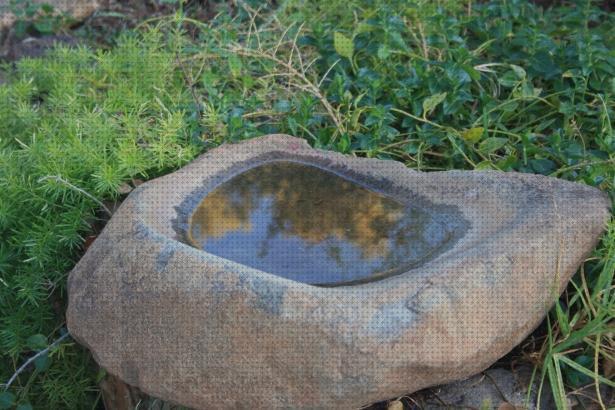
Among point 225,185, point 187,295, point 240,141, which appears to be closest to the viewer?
point 187,295

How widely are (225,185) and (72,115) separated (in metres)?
0.95

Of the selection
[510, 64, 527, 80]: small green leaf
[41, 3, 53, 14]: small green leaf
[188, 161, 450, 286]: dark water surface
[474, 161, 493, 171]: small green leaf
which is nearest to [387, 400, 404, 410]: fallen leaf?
[188, 161, 450, 286]: dark water surface

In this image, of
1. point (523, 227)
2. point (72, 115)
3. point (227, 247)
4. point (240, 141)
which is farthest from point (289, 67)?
point (523, 227)

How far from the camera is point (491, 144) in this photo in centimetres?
340

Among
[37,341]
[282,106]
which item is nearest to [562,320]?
[282,106]

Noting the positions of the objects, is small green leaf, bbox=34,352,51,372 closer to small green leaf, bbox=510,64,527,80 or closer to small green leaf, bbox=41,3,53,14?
small green leaf, bbox=510,64,527,80

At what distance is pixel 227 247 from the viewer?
2.60 m

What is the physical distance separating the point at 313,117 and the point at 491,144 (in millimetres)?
746

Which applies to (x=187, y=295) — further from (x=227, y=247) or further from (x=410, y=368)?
(x=410, y=368)

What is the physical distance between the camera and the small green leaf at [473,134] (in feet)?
11.2

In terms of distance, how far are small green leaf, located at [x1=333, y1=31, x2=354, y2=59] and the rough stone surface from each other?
4.47ft

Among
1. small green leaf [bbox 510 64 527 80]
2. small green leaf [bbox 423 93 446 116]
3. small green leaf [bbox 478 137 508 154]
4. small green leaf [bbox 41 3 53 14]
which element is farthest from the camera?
small green leaf [bbox 41 3 53 14]

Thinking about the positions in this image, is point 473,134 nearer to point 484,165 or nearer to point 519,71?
point 484,165

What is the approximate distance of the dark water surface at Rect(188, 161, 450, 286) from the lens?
2.49 m
